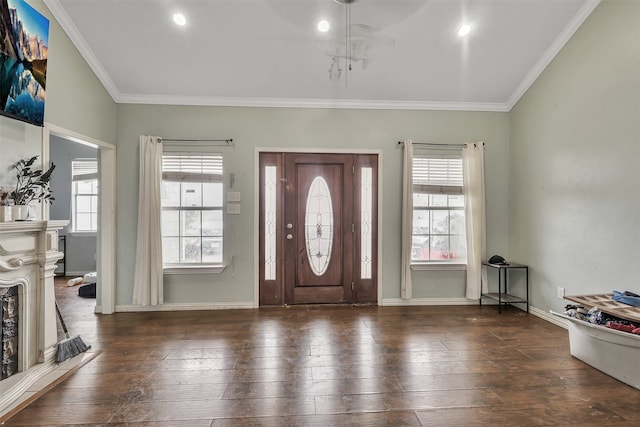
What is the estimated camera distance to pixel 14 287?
2.45 m

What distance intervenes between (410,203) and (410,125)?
3.50 ft

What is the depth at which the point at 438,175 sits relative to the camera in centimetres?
429

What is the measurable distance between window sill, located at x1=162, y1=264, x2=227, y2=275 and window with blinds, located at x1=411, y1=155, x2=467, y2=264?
8.44 feet

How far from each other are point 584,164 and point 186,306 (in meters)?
4.81

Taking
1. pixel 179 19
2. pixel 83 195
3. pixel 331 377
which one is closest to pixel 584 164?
pixel 331 377

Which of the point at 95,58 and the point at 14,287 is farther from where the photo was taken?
the point at 95,58

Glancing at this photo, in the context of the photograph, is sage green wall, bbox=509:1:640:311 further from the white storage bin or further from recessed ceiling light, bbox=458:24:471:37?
recessed ceiling light, bbox=458:24:471:37

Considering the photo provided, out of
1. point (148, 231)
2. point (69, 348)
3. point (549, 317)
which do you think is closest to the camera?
point (69, 348)

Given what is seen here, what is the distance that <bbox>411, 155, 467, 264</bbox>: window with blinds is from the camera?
14.0 feet

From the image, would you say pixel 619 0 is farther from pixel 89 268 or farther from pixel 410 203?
pixel 89 268

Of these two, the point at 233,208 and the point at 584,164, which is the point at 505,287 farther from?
the point at 233,208

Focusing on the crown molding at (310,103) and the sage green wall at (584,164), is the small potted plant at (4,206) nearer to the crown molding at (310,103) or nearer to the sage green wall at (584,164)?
the crown molding at (310,103)

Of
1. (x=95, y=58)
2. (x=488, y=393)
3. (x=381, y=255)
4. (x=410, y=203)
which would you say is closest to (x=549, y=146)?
(x=410, y=203)

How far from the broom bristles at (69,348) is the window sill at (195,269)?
3.98 feet
